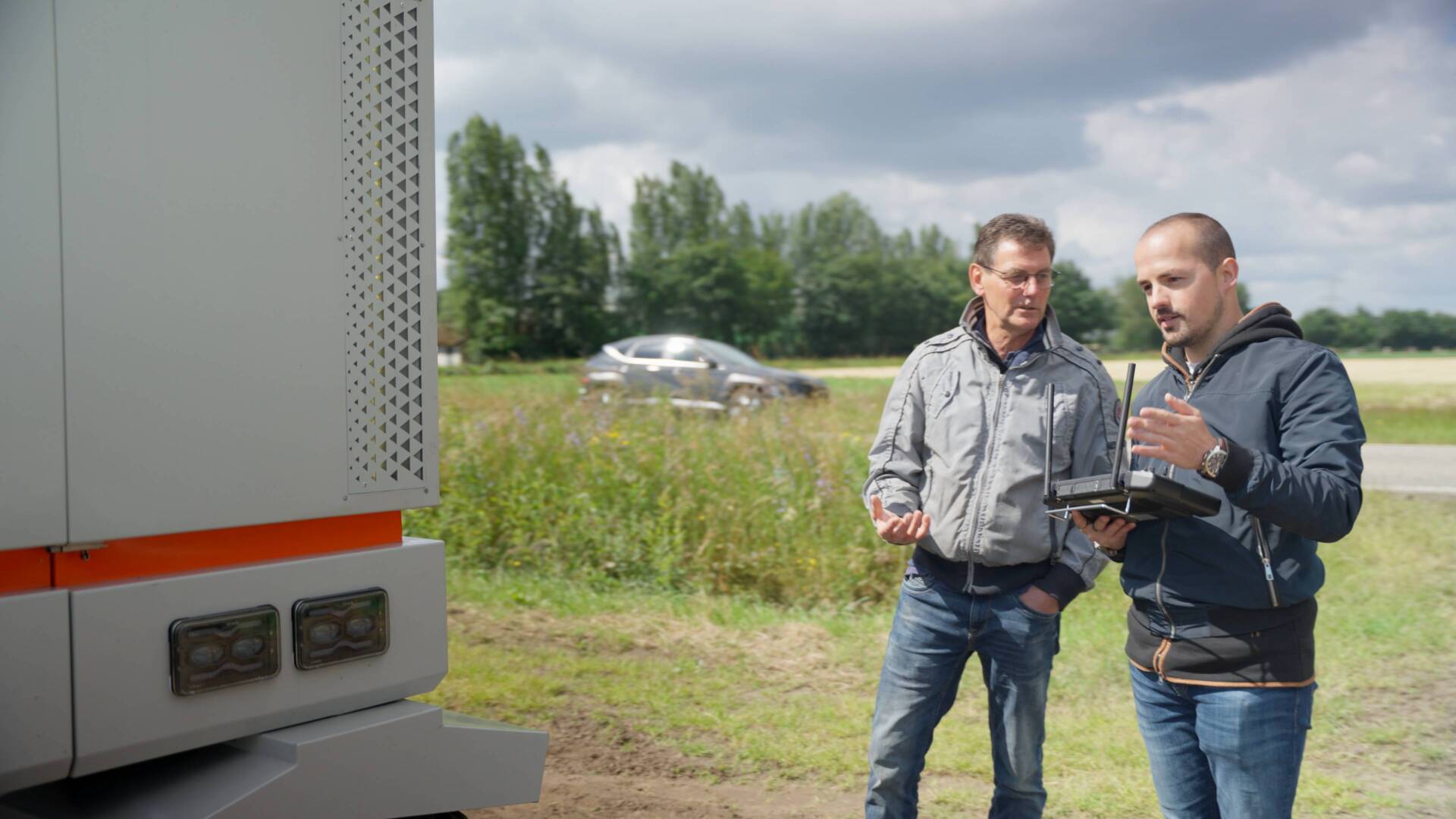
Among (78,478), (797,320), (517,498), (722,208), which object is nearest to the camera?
(78,478)

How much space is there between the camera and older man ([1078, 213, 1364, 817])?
7.11 ft

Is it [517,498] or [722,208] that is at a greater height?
[722,208]

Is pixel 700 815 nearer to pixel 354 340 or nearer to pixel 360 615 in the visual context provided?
pixel 360 615

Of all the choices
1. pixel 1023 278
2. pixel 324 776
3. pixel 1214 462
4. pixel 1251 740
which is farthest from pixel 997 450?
→ pixel 324 776

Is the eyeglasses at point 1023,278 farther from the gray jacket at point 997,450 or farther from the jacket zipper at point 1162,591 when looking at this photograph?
the jacket zipper at point 1162,591

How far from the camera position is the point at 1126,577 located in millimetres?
2592

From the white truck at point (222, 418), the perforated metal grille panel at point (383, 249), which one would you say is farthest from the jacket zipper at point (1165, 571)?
the perforated metal grille panel at point (383, 249)

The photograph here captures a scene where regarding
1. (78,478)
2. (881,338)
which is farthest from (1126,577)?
(881,338)

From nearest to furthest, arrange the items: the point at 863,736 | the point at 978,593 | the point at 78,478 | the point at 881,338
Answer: the point at 78,478, the point at 978,593, the point at 863,736, the point at 881,338

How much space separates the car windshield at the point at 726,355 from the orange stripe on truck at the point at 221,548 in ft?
41.0

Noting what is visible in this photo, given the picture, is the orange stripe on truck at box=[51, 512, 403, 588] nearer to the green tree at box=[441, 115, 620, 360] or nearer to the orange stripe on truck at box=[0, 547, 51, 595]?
the orange stripe on truck at box=[0, 547, 51, 595]

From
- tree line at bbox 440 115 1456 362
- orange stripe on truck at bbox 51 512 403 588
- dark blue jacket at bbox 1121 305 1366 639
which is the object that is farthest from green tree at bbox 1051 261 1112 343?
tree line at bbox 440 115 1456 362

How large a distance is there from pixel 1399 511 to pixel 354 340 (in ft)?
30.6

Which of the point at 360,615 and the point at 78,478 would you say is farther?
the point at 360,615
